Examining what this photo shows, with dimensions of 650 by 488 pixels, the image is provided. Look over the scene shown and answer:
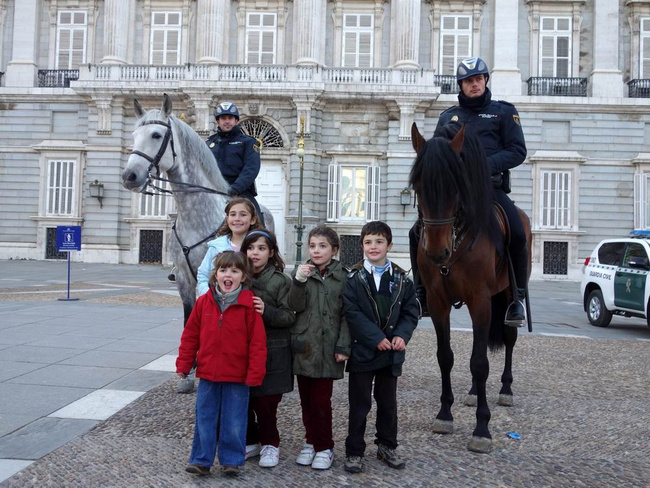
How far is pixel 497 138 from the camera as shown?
460cm

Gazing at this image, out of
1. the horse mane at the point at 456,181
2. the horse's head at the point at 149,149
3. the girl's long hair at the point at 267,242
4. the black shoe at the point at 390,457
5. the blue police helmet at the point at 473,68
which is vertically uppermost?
the blue police helmet at the point at 473,68

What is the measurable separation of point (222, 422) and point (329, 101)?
2181 cm

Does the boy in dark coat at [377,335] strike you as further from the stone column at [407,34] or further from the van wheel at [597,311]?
the stone column at [407,34]

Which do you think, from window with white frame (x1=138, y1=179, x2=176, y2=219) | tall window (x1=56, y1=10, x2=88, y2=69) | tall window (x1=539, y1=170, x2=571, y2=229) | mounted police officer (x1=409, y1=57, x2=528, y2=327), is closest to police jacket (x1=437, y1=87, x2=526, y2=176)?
mounted police officer (x1=409, y1=57, x2=528, y2=327)

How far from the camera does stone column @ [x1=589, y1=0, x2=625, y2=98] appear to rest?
926 inches

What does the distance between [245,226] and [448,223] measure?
4.48ft

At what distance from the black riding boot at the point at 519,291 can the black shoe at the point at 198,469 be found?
254cm

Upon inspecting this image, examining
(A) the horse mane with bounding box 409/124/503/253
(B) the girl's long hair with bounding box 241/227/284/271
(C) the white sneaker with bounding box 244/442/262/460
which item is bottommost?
(C) the white sneaker with bounding box 244/442/262/460

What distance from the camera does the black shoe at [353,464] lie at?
10.4 feet

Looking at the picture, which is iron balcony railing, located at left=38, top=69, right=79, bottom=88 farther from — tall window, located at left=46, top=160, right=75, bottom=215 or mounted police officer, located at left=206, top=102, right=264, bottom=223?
mounted police officer, located at left=206, top=102, right=264, bottom=223

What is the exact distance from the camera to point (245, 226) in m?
3.84

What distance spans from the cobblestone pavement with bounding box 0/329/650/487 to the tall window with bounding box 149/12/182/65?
23249 mm

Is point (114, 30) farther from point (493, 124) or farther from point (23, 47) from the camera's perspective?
point (493, 124)

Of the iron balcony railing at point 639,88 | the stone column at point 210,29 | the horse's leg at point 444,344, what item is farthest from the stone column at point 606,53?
the horse's leg at point 444,344
